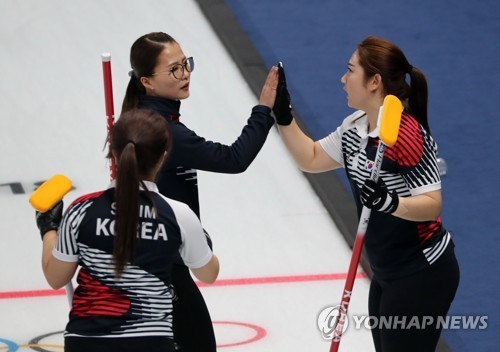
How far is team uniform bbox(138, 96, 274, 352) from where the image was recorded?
12.5ft

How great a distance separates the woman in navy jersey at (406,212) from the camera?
3781 mm

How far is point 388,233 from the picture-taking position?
389 centimetres

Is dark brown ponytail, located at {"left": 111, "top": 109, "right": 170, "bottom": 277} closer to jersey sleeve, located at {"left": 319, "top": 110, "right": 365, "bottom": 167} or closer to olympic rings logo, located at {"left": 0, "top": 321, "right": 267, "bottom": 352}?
jersey sleeve, located at {"left": 319, "top": 110, "right": 365, "bottom": 167}

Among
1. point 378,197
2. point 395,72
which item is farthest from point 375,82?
point 378,197

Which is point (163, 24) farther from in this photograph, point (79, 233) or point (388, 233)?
point (79, 233)

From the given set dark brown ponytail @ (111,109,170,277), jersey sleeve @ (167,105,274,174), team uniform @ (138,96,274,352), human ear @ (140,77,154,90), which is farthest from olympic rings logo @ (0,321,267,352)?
dark brown ponytail @ (111,109,170,277)

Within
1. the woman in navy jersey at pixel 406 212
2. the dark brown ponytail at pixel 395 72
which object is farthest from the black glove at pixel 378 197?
the dark brown ponytail at pixel 395 72

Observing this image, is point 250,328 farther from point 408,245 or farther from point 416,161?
point 416,161

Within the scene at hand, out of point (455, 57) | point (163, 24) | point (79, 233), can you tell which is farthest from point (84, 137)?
point (79, 233)

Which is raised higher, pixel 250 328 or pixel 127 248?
pixel 127 248

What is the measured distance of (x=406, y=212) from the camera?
3.72 m

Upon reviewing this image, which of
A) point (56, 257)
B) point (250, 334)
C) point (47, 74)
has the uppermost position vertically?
point (56, 257)

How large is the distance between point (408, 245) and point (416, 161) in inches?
12.1

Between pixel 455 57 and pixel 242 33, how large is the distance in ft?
5.00
